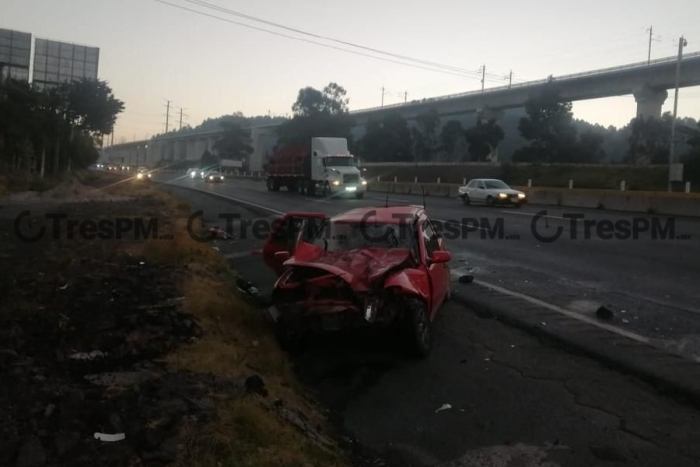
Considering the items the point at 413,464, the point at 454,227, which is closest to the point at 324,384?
the point at 413,464

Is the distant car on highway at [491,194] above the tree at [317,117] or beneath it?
beneath

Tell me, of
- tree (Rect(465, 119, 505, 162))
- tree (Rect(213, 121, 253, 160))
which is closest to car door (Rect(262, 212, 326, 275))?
tree (Rect(465, 119, 505, 162))

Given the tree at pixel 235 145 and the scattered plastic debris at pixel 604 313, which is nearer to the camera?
the scattered plastic debris at pixel 604 313

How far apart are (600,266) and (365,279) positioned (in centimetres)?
761

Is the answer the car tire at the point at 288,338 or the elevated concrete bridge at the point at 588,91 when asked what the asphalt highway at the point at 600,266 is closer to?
the car tire at the point at 288,338

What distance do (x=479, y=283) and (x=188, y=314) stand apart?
5180 millimetres

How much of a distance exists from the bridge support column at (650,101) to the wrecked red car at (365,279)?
5635 cm

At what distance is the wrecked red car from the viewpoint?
6.49 m

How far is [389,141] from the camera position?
288ft

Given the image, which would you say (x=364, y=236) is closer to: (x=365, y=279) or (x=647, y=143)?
(x=365, y=279)

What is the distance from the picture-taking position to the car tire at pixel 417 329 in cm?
655

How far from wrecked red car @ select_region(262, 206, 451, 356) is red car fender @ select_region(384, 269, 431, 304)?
0.01 metres

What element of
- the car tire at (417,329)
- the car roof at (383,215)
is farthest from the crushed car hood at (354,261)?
the car roof at (383,215)

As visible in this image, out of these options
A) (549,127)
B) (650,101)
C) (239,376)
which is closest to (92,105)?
(549,127)
